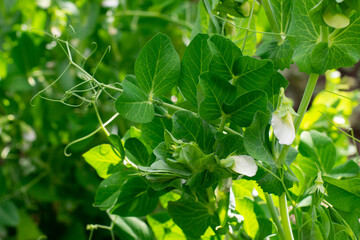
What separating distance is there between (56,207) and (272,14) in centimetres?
56

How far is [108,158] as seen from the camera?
263mm

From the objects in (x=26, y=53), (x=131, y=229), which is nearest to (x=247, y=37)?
(x=131, y=229)

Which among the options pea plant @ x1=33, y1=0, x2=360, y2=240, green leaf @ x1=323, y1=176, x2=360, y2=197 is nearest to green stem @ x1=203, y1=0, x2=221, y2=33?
pea plant @ x1=33, y1=0, x2=360, y2=240

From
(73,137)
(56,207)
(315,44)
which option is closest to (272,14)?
(315,44)

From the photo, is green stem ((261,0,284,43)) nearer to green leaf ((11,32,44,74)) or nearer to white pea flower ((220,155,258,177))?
white pea flower ((220,155,258,177))

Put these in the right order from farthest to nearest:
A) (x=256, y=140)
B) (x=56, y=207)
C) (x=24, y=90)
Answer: (x=56, y=207) → (x=24, y=90) → (x=256, y=140)

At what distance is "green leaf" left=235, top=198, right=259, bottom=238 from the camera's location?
0.81ft

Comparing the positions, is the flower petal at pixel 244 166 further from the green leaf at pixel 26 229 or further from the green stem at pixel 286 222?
the green leaf at pixel 26 229

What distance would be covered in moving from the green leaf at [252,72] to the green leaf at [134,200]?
0.08 meters

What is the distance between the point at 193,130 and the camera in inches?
8.1

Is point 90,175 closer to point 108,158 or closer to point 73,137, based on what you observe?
point 73,137

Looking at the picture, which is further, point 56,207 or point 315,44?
point 56,207

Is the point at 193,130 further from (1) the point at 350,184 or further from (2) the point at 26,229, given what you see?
(2) the point at 26,229

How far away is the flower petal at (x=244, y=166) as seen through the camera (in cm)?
18
